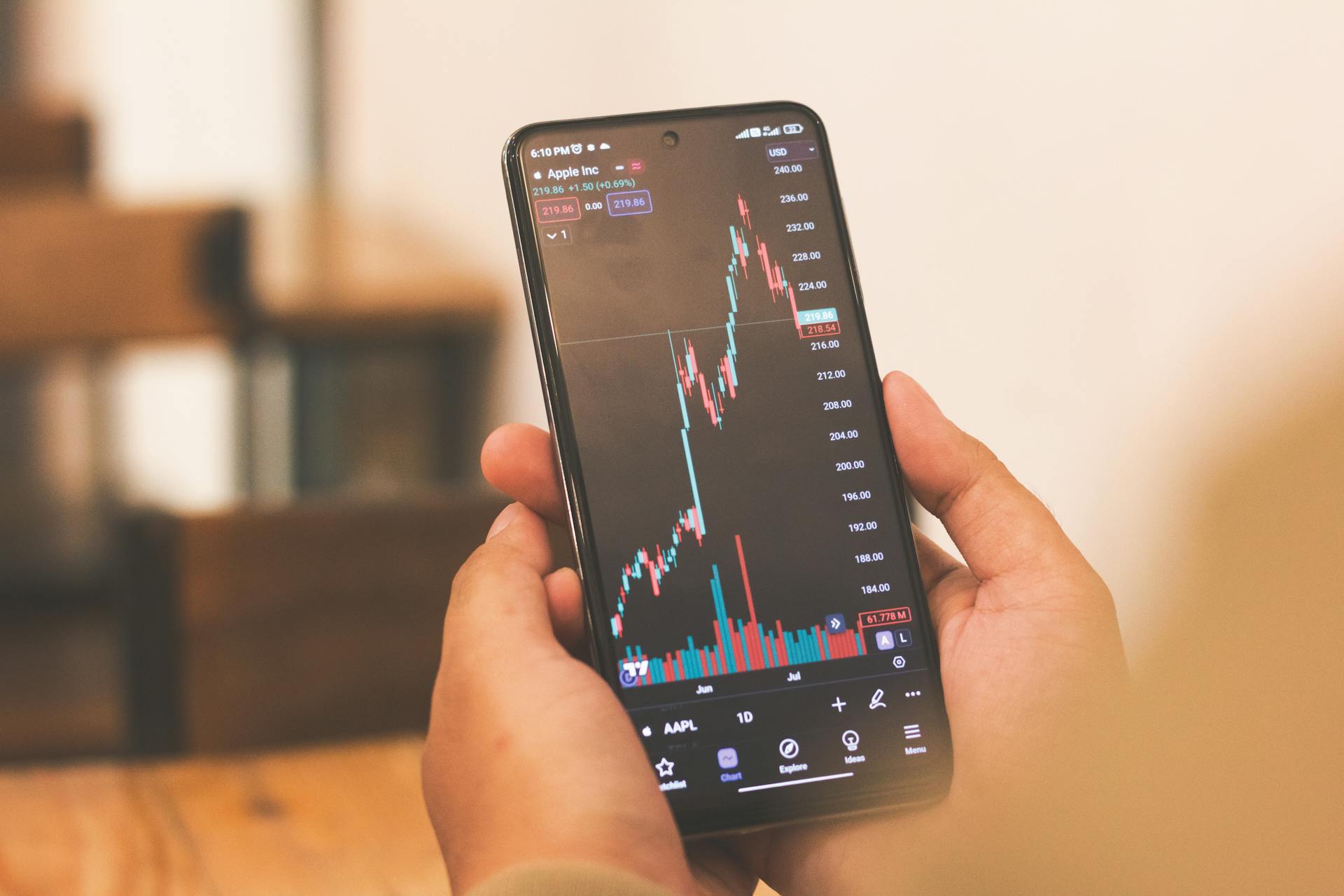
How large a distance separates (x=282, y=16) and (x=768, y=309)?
192 cm

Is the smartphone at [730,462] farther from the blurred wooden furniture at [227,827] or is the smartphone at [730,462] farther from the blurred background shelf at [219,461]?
the blurred background shelf at [219,461]

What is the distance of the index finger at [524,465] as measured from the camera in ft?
1.50

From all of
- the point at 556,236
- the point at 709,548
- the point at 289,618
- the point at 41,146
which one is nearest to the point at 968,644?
the point at 709,548

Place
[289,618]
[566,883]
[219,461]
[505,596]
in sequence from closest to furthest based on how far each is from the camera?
[566,883] < [505,596] < [289,618] < [219,461]

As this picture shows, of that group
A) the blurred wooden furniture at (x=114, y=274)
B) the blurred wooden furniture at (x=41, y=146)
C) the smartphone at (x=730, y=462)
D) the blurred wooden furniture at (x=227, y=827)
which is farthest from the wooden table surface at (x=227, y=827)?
the blurred wooden furniture at (x=41, y=146)

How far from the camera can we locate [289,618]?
0.85 metres

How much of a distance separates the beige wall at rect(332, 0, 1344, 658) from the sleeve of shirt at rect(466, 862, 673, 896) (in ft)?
0.66

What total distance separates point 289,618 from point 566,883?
0.60 metres

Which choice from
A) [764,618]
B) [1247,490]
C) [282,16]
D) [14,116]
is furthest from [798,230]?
[14,116]

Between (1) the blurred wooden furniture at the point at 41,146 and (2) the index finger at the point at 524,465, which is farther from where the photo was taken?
(1) the blurred wooden furniture at the point at 41,146

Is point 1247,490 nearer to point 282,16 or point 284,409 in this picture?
point 284,409

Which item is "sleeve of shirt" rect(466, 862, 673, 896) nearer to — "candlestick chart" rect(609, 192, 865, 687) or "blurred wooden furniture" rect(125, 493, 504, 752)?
"candlestick chart" rect(609, 192, 865, 687)

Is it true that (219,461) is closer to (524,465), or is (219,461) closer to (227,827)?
(227,827)

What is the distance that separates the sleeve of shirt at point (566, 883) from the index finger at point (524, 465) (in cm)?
17
